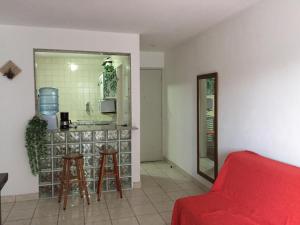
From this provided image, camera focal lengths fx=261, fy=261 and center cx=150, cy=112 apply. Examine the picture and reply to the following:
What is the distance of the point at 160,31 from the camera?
3.62 meters

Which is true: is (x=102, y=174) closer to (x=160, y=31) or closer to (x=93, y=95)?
(x=160, y=31)

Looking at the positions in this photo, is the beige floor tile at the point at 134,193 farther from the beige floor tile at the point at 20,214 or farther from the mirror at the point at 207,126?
the beige floor tile at the point at 20,214

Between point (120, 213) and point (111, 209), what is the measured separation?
16 cm

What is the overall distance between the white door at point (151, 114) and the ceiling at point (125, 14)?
5.79ft

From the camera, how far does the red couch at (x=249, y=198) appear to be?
1890 millimetres

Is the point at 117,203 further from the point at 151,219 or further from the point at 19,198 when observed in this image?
the point at 19,198

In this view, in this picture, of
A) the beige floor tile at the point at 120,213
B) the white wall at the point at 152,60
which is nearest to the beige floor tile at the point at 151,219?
the beige floor tile at the point at 120,213

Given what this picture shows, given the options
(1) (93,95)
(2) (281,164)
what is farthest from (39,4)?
(1) (93,95)

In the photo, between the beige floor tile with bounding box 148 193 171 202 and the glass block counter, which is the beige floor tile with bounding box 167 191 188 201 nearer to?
the beige floor tile with bounding box 148 193 171 202

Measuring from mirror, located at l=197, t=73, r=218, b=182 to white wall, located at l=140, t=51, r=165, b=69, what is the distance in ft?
5.44

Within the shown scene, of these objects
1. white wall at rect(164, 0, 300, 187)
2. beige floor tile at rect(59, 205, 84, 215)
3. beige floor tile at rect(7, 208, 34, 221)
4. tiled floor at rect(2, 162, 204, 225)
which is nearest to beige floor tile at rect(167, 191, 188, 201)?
tiled floor at rect(2, 162, 204, 225)

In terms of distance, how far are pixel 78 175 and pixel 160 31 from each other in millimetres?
2217

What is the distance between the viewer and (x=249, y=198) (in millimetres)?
2174

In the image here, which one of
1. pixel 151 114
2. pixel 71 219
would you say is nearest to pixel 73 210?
pixel 71 219
